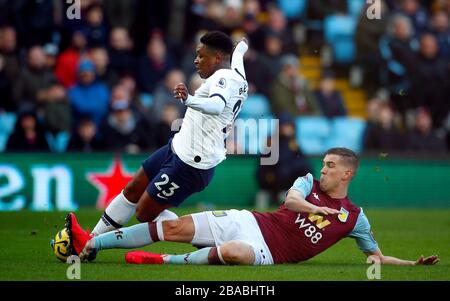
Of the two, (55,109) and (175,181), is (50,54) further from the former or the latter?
(175,181)

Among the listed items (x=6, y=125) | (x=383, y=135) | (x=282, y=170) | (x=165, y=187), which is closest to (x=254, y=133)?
(x=282, y=170)

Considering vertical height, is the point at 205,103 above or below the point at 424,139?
above

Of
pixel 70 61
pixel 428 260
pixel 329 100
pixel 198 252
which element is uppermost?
pixel 70 61

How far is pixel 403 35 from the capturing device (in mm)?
24125

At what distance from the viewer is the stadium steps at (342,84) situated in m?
A: 25.0

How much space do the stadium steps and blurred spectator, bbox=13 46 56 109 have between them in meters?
6.59

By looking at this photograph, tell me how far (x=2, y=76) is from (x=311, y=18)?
7.73m

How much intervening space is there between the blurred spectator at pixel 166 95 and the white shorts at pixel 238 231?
10449 mm

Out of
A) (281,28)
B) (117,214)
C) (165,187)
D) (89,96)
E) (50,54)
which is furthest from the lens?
(281,28)

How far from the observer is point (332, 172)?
421 inches

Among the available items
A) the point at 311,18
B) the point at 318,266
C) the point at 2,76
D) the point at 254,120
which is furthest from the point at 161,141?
the point at 318,266

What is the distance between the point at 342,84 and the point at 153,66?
17.2 ft

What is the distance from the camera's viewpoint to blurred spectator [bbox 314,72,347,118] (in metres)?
23.0

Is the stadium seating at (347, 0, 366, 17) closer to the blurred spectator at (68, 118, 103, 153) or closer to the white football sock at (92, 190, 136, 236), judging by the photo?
the blurred spectator at (68, 118, 103, 153)
